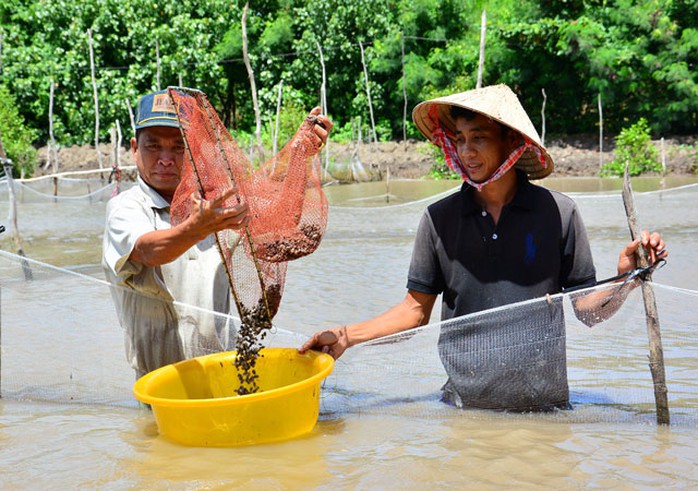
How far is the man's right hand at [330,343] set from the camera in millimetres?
2680

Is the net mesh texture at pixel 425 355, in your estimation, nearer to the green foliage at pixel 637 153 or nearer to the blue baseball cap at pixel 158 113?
the blue baseball cap at pixel 158 113

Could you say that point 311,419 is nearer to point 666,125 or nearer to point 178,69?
point 666,125

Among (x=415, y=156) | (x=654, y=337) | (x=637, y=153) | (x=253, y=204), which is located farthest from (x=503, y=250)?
(x=415, y=156)

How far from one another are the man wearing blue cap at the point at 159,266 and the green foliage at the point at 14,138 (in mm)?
20317

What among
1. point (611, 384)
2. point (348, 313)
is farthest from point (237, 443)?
point (348, 313)

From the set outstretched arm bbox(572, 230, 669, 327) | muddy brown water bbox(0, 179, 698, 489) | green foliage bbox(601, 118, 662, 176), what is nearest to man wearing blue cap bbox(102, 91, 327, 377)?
muddy brown water bbox(0, 179, 698, 489)

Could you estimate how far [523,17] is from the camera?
76.0ft

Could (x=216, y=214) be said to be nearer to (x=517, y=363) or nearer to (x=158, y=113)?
(x=158, y=113)

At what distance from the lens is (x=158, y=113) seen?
2521mm

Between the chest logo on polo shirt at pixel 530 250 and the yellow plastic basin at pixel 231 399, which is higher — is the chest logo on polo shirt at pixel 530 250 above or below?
above

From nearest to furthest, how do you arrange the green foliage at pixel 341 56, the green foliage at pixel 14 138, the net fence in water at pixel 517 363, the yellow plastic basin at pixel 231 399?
1. the yellow plastic basin at pixel 231 399
2. the net fence in water at pixel 517 363
3. the green foliage at pixel 14 138
4. the green foliage at pixel 341 56

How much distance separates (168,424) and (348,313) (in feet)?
13.4

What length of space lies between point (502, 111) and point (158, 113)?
1.06 metres

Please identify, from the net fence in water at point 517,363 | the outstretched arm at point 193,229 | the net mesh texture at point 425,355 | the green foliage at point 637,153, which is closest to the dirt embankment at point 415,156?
the green foliage at point 637,153
